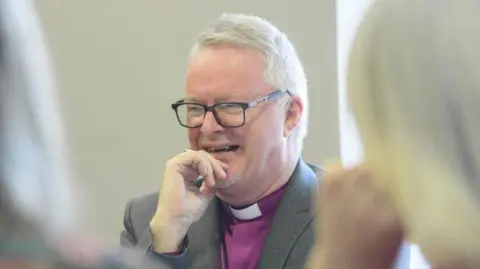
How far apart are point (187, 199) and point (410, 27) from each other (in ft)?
3.98

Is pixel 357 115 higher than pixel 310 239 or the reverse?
higher

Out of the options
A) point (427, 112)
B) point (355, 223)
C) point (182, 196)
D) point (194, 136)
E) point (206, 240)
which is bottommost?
point (206, 240)

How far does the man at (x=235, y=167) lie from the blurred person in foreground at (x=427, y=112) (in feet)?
3.42

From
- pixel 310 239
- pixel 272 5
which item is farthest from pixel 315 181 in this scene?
pixel 272 5

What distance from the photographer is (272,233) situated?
6.02ft

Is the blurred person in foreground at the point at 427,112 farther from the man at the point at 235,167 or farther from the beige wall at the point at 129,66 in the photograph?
the beige wall at the point at 129,66

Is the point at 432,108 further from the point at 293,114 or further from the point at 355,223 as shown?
the point at 293,114

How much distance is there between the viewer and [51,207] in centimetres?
61

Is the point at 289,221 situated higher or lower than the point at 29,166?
lower

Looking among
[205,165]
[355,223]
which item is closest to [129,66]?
[205,165]

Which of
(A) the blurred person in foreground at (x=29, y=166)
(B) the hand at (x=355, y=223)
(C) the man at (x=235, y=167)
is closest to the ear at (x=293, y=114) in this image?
(C) the man at (x=235, y=167)

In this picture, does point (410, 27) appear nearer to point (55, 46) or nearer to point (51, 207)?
point (51, 207)

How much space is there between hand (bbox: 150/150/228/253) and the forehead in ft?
A: 0.53

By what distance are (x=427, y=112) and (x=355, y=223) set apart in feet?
0.83
